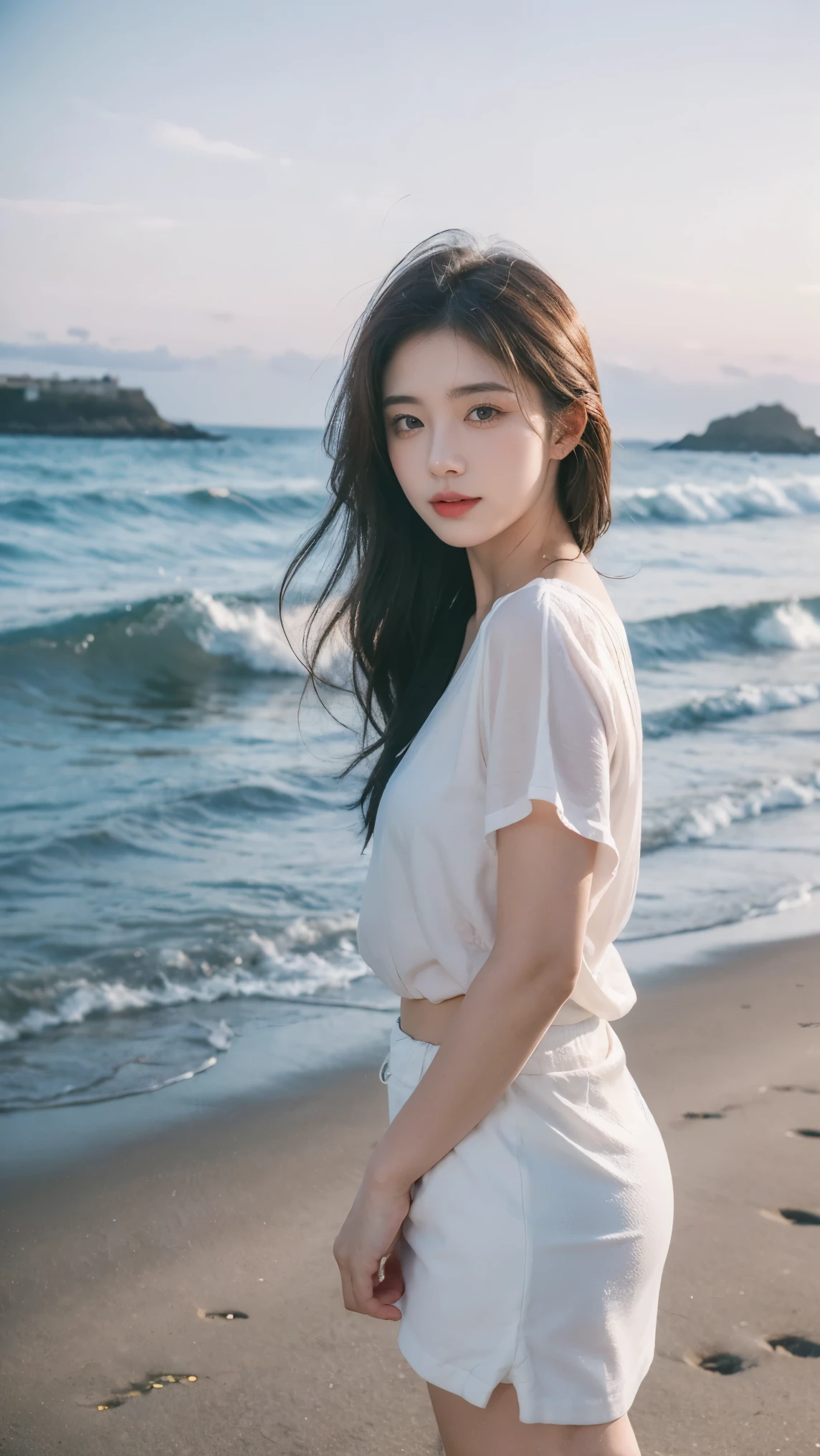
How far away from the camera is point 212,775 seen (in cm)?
798

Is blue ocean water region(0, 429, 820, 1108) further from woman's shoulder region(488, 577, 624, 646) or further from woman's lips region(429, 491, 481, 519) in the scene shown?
woman's shoulder region(488, 577, 624, 646)

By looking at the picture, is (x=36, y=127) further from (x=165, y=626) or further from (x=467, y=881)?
(x=467, y=881)

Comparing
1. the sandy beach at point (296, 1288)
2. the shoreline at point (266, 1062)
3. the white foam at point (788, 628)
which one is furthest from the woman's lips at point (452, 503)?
the white foam at point (788, 628)

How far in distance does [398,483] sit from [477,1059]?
88 cm

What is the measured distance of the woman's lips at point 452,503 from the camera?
146cm

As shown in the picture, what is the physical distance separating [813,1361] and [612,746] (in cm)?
187

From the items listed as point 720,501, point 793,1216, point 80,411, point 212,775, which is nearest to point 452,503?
point 793,1216

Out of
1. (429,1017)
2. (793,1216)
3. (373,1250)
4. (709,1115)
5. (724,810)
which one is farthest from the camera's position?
(724,810)

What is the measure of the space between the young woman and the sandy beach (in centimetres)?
115

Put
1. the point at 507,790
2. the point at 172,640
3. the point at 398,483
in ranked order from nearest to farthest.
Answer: the point at 507,790 < the point at 398,483 < the point at 172,640

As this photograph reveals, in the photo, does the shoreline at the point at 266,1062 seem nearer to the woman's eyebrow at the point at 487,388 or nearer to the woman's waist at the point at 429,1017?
the woman's waist at the point at 429,1017

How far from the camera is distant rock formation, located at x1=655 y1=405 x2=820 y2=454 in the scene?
44062 millimetres

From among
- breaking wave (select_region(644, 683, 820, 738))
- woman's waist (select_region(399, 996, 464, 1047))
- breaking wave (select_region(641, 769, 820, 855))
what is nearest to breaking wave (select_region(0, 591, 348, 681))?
breaking wave (select_region(644, 683, 820, 738))

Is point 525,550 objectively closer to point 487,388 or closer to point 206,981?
point 487,388
